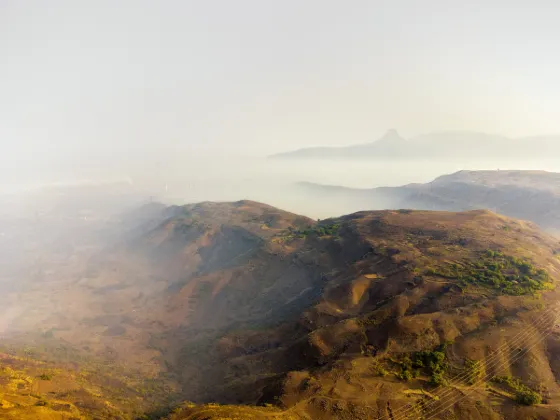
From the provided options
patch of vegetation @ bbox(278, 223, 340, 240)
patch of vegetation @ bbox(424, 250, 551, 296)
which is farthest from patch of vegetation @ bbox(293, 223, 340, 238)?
patch of vegetation @ bbox(424, 250, 551, 296)

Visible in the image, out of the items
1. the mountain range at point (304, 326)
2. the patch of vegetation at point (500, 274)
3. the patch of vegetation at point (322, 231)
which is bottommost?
the mountain range at point (304, 326)

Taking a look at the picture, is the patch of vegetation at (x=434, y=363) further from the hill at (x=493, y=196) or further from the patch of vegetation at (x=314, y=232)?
the hill at (x=493, y=196)

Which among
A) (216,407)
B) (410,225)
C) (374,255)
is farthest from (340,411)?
(410,225)

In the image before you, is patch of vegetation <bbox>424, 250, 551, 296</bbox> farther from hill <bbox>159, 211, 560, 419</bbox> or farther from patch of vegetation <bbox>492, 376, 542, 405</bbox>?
patch of vegetation <bbox>492, 376, 542, 405</bbox>

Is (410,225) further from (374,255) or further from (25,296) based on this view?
(25,296)

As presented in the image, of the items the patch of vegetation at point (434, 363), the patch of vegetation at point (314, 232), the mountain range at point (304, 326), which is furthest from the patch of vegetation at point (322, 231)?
the patch of vegetation at point (434, 363)

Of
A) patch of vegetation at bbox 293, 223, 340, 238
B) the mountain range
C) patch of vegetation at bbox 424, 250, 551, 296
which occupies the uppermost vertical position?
patch of vegetation at bbox 293, 223, 340, 238

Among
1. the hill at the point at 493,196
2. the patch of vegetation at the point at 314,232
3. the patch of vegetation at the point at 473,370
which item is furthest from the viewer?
the hill at the point at 493,196
